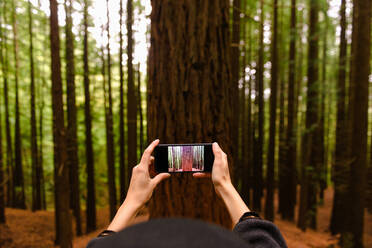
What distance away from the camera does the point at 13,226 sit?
13164mm

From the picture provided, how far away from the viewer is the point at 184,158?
1940mm

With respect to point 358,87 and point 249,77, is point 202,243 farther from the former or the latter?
point 249,77

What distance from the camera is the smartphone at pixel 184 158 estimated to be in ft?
6.15

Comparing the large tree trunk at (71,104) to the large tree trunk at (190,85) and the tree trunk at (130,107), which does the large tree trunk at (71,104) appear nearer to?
the tree trunk at (130,107)

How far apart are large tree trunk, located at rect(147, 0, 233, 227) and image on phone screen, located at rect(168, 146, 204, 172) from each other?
0.30m

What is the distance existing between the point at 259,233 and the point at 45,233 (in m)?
17.1

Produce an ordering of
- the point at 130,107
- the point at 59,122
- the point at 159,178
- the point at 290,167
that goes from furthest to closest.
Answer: the point at 290,167 < the point at 130,107 < the point at 59,122 < the point at 159,178

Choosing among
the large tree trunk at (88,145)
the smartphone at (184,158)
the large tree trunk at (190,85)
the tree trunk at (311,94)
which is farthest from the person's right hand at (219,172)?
the large tree trunk at (88,145)

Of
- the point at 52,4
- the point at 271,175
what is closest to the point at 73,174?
the point at 52,4

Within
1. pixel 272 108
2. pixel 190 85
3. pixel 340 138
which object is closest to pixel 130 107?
pixel 272 108

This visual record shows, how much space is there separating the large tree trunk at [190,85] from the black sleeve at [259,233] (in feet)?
3.63

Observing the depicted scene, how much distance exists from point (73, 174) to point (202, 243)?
14.7 meters

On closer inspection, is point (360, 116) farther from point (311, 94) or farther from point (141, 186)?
point (141, 186)

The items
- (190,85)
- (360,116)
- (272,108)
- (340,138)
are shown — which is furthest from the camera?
(340,138)
